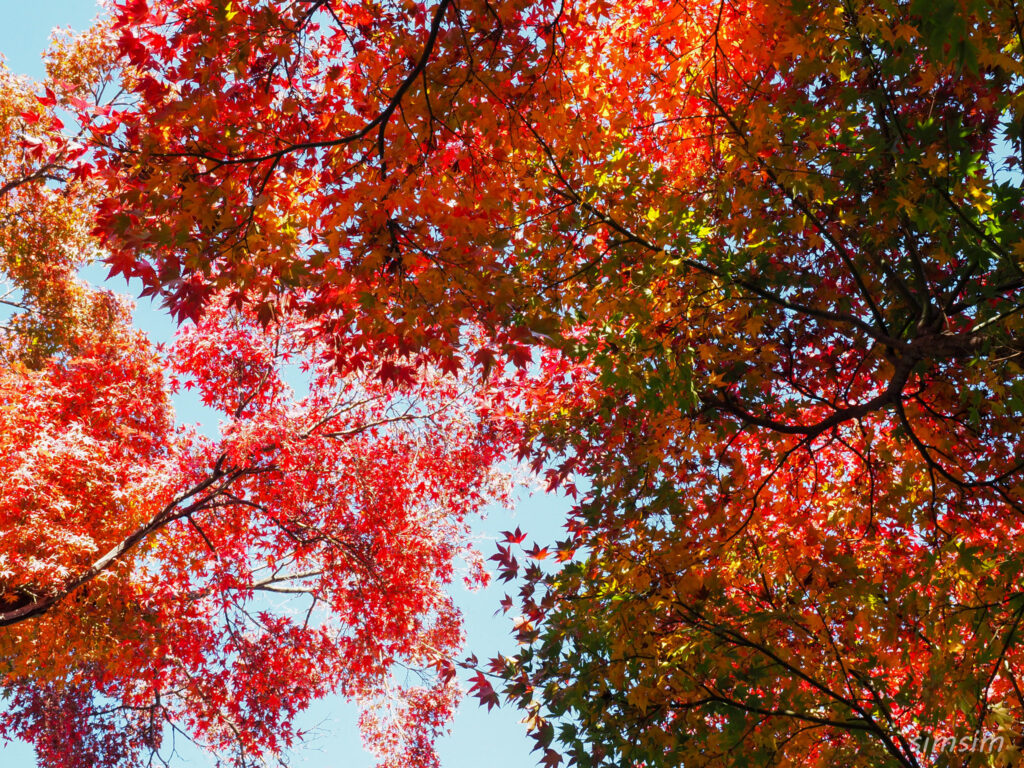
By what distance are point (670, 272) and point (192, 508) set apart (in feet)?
22.8

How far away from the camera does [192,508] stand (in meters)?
9.06

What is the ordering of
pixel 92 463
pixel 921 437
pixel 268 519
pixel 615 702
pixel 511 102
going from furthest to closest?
1. pixel 268 519
2. pixel 92 463
3. pixel 921 437
4. pixel 511 102
5. pixel 615 702

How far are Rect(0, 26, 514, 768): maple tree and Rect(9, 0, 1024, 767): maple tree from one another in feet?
7.42

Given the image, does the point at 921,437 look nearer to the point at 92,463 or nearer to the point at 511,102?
the point at 511,102

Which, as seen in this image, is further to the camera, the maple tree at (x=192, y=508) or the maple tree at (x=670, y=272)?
the maple tree at (x=192, y=508)

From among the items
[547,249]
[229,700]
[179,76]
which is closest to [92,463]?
[229,700]

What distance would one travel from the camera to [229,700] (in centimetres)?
1049

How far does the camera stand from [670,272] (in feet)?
15.5

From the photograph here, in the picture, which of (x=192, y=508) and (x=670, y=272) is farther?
(x=192, y=508)

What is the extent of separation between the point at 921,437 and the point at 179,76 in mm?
5487

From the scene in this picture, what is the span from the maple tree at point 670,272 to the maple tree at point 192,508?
2262 mm

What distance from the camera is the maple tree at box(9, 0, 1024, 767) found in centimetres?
415

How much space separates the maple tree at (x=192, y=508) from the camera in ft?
26.9

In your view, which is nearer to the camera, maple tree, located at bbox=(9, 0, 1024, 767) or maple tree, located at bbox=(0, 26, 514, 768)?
maple tree, located at bbox=(9, 0, 1024, 767)
